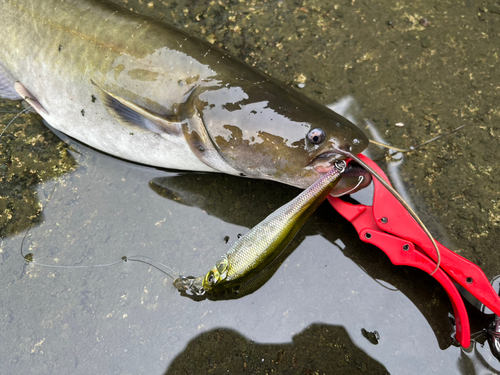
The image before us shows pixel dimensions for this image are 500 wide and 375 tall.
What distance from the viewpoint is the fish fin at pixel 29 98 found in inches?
105

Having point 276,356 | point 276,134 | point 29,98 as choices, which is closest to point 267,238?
point 276,134

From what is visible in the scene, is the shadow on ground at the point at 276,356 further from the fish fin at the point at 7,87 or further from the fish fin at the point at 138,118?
the fish fin at the point at 7,87

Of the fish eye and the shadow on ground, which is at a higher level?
the fish eye

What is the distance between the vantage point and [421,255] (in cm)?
210

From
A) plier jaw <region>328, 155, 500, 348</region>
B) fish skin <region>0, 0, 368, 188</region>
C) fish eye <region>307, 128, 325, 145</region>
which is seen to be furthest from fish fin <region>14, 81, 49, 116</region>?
plier jaw <region>328, 155, 500, 348</region>

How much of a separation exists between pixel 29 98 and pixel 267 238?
217 cm

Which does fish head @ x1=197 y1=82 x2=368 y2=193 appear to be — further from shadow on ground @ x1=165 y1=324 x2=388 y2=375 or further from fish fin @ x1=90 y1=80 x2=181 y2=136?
shadow on ground @ x1=165 y1=324 x2=388 y2=375

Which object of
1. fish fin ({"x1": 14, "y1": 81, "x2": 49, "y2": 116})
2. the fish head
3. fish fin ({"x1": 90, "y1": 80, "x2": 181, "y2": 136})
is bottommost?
fish fin ({"x1": 14, "y1": 81, "x2": 49, "y2": 116})

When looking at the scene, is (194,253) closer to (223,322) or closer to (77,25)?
(223,322)

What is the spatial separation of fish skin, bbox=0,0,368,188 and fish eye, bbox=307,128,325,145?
32 mm

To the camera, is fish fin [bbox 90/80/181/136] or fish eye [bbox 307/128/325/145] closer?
fish eye [bbox 307/128/325/145]

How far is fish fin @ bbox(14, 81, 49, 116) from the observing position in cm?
266

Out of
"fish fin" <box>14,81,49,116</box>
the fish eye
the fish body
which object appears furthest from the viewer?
"fish fin" <box>14,81,49,116</box>

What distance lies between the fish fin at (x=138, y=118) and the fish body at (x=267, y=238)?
0.89m
